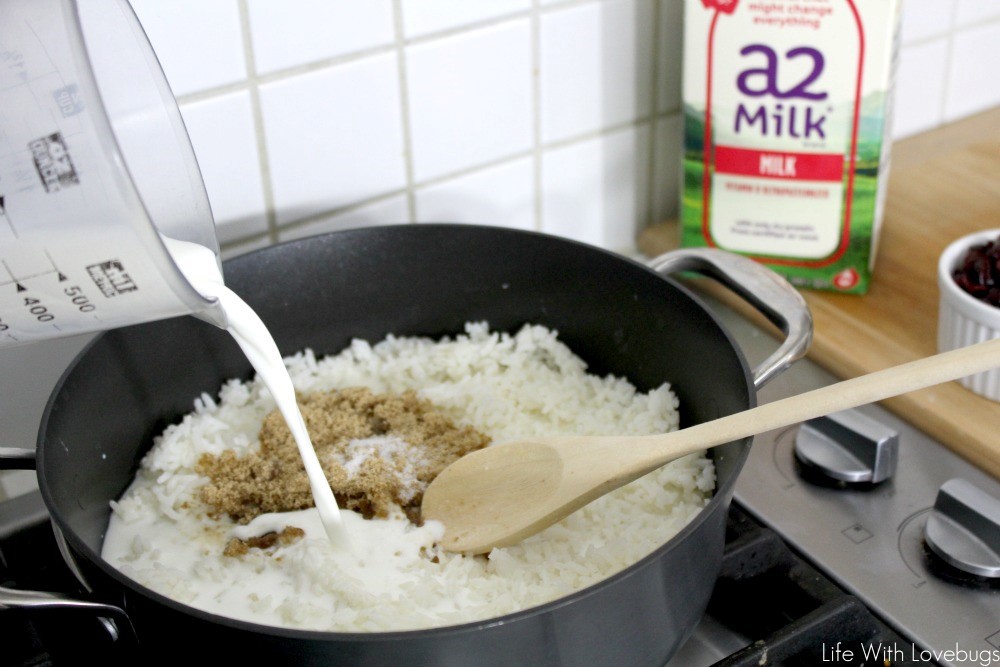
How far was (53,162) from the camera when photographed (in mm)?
587

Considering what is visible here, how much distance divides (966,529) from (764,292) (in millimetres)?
260

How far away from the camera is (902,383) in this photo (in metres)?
0.73

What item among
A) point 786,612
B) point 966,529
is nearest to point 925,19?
point 966,529

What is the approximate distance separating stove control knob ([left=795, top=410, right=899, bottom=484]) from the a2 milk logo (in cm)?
69

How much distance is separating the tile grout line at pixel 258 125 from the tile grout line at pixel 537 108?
31 cm

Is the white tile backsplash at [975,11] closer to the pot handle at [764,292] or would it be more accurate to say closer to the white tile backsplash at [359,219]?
the pot handle at [764,292]

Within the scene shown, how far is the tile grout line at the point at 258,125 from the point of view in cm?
93

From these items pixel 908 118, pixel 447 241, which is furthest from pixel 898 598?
pixel 908 118

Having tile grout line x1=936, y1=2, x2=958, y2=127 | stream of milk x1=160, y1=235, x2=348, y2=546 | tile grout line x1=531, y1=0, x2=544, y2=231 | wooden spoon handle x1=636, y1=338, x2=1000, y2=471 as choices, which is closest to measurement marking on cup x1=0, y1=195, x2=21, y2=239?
stream of milk x1=160, y1=235, x2=348, y2=546

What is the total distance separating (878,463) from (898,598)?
0.14 meters

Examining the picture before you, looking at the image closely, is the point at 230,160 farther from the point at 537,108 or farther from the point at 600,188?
the point at 600,188

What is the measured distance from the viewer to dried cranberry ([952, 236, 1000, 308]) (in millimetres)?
972

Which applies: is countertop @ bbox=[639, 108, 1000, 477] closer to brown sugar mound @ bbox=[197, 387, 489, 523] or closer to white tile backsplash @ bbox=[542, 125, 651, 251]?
white tile backsplash @ bbox=[542, 125, 651, 251]

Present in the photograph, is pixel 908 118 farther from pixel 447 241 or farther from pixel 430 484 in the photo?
pixel 430 484
